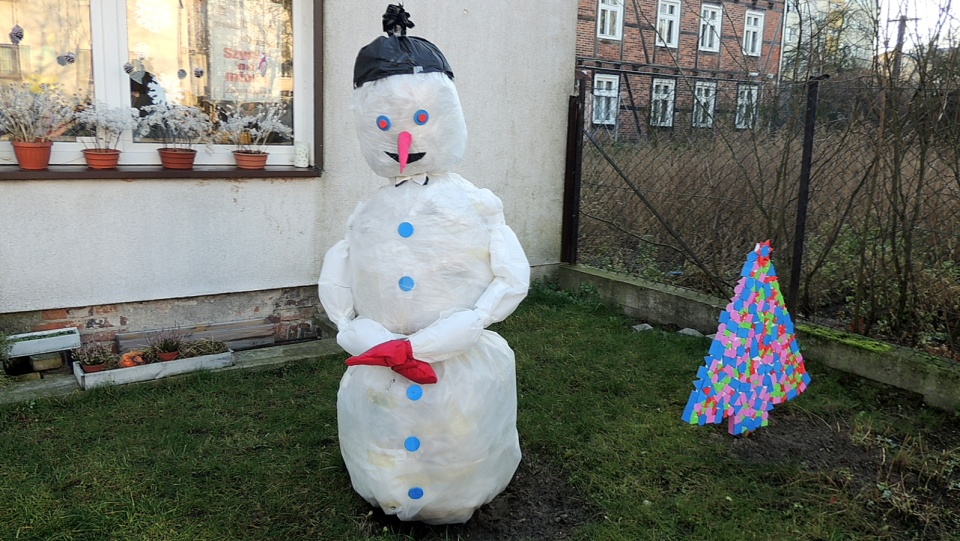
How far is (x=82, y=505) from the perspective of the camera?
2.81m

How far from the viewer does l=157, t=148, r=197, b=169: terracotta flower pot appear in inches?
178

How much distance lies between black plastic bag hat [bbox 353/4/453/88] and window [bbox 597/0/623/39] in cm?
1940

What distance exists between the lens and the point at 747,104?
16.8ft

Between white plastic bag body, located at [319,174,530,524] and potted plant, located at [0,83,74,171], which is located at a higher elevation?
potted plant, located at [0,83,74,171]

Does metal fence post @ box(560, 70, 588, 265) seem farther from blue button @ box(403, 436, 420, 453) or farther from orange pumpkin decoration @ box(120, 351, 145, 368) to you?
blue button @ box(403, 436, 420, 453)

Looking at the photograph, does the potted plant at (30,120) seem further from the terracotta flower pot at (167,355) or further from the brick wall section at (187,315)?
the terracotta flower pot at (167,355)

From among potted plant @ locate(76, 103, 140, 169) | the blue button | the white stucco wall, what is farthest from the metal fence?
potted plant @ locate(76, 103, 140, 169)

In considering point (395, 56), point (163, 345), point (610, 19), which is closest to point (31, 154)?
point (163, 345)

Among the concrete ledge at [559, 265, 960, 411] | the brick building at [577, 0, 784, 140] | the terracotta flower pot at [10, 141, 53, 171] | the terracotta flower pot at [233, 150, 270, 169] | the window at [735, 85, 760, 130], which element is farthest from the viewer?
the brick building at [577, 0, 784, 140]

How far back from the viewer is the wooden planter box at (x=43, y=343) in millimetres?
4086

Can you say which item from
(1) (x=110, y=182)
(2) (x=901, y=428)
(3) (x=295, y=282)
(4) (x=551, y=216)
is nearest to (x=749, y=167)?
(4) (x=551, y=216)

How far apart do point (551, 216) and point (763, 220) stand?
73.3 inches

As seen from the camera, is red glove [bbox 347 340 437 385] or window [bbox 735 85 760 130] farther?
window [bbox 735 85 760 130]

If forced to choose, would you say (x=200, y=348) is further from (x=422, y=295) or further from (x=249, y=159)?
(x=422, y=295)
